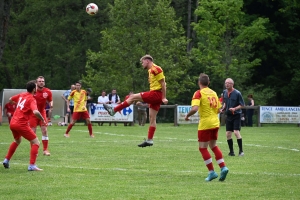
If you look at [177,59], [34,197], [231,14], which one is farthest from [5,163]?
[177,59]

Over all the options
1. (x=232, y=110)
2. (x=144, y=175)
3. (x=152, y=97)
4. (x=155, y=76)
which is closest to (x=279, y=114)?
(x=232, y=110)

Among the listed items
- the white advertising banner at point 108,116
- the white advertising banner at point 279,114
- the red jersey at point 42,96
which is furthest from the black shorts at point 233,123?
the white advertising banner at point 279,114

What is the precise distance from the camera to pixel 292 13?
55.7 m

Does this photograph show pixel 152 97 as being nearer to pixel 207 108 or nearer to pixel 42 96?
pixel 42 96

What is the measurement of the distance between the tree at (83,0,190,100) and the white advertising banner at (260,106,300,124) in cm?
953

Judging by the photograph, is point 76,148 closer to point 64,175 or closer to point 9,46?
point 64,175

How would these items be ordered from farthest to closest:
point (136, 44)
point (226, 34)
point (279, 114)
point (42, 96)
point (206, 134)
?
point (136, 44)
point (226, 34)
point (279, 114)
point (42, 96)
point (206, 134)

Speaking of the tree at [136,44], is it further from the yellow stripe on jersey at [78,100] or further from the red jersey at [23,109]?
the red jersey at [23,109]

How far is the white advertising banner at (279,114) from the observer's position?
1591 inches

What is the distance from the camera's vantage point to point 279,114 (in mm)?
40656

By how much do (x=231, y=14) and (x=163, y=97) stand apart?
1177 inches

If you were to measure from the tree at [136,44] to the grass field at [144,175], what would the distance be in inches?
1056

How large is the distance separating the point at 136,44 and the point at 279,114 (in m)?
11.8

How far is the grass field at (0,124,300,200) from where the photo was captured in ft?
36.8
